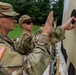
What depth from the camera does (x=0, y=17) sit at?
1.86 metres

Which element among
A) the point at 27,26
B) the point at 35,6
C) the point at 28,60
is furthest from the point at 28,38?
the point at 35,6

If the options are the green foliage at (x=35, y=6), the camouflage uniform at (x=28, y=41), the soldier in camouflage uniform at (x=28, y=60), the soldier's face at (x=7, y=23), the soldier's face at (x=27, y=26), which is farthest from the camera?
the green foliage at (x=35, y=6)

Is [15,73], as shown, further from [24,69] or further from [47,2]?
[47,2]

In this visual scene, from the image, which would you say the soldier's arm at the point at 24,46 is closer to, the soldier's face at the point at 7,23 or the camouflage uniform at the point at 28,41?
the camouflage uniform at the point at 28,41

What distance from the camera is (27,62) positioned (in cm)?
170

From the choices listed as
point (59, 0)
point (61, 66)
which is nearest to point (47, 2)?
point (59, 0)

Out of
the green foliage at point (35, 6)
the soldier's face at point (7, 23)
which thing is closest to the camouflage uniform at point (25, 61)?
the soldier's face at point (7, 23)

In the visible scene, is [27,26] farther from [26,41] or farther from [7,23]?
[7,23]

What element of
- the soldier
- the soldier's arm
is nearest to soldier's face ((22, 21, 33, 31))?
the soldier

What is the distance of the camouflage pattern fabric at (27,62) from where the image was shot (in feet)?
5.52

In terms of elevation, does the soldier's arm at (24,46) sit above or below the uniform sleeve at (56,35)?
below

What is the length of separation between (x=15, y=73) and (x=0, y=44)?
0.63 ft

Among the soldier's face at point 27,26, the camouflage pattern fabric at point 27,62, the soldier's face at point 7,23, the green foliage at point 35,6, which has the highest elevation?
the soldier's face at point 7,23

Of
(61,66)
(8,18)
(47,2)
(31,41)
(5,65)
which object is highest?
(8,18)
